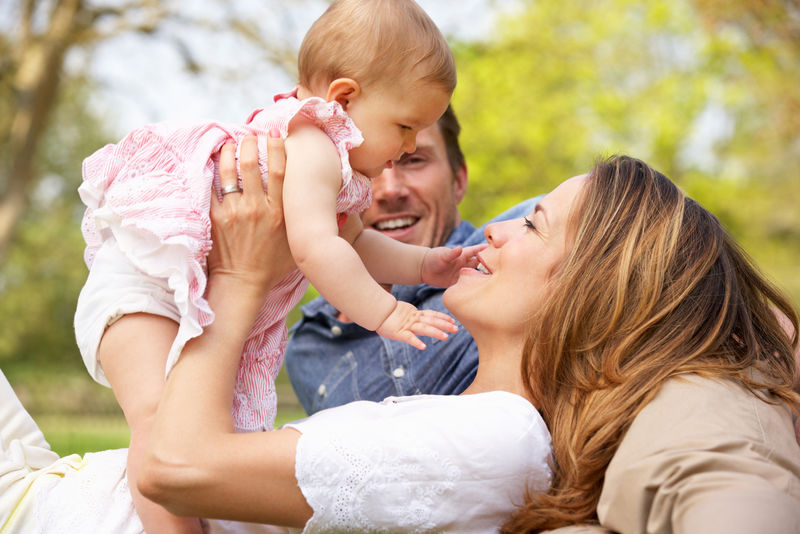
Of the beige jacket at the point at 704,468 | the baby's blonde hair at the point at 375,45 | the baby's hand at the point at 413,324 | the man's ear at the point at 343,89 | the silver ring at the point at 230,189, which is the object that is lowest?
the baby's hand at the point at 413,324

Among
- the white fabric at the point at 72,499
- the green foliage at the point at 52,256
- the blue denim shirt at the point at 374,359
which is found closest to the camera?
the white fabric at the point at 72,499

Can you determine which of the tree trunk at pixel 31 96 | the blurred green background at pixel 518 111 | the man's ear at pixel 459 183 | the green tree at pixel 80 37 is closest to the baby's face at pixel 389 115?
the man's ear at pixel 459 183

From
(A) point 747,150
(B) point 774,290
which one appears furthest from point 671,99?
(B) point 774,290

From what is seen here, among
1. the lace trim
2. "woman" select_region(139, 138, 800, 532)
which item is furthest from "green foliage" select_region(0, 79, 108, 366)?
the lace trim

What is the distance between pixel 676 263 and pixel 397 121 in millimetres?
830

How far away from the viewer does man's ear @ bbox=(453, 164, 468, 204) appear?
4093 millimetres

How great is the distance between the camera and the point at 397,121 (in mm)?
2254

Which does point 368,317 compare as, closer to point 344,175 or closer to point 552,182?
point 344,175

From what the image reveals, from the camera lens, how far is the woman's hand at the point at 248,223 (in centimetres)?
216

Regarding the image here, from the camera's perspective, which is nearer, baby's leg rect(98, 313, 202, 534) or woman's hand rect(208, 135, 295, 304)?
baby's leg rect(98, 313, 202, 534)

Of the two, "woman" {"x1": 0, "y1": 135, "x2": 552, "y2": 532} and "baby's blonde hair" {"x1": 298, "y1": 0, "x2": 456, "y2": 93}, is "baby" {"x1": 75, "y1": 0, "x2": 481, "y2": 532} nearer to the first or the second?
"baby's blonde hair" {"x1": 298, "y1": 0, "x2": 456, "y2": 93}

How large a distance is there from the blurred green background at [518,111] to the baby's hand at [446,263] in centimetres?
969

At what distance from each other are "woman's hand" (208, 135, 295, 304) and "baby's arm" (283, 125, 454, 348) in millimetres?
99

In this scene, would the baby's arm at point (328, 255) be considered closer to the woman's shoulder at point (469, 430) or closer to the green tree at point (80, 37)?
the woman's shoulder at point (469, 430)
